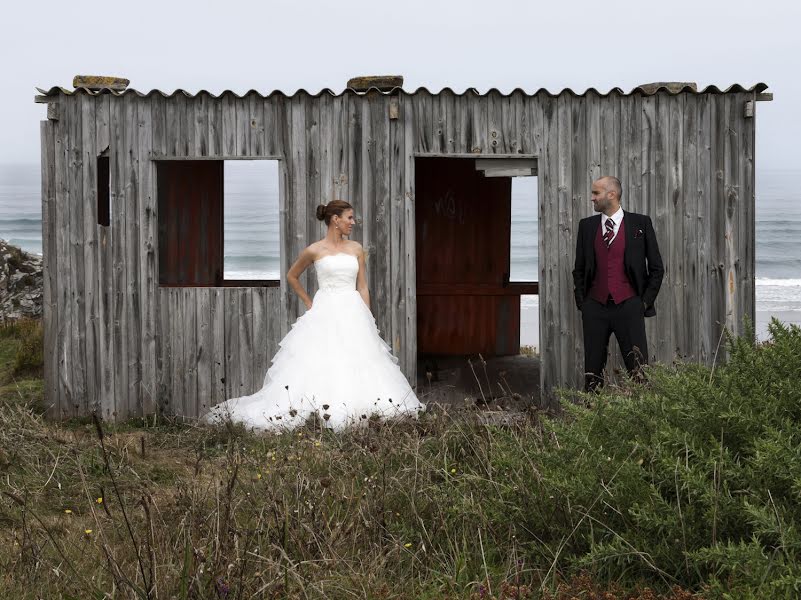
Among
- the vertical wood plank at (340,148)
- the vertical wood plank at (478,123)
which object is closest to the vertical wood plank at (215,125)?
the vertical wood plank at (340,148)

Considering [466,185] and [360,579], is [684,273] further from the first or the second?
[360,579]

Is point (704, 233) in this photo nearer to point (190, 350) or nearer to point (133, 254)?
point (190, 350)

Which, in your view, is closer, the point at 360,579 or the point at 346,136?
the point at 360,579

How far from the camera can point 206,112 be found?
10164 mm

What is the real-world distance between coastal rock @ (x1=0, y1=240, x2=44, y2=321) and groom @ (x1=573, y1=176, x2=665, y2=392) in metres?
10.9

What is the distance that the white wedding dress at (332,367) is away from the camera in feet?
30.0

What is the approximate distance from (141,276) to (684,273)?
16.3 feet

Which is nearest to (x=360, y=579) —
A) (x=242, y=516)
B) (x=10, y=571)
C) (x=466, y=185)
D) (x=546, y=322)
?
(x=242, y=516)

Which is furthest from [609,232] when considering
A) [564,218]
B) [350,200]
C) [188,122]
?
[188,122]

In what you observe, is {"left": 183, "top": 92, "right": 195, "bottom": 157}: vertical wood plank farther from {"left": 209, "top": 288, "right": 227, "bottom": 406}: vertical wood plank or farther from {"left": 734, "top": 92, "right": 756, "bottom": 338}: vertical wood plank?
{"left": 734, "top": 92, "right": 756, "bottom": 338}: vertical wood plank

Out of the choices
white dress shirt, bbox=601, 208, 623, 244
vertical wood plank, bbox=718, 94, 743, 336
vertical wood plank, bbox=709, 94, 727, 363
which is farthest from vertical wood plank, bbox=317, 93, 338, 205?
vertical wood plank, bbox=718, 94, 743, 336

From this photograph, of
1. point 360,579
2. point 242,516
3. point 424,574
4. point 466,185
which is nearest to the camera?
point 360,579

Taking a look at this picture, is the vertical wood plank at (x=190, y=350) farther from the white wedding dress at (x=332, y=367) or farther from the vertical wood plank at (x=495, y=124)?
the vertical wood plank at (x=495, y=124)

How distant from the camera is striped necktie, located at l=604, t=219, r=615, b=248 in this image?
920cm
